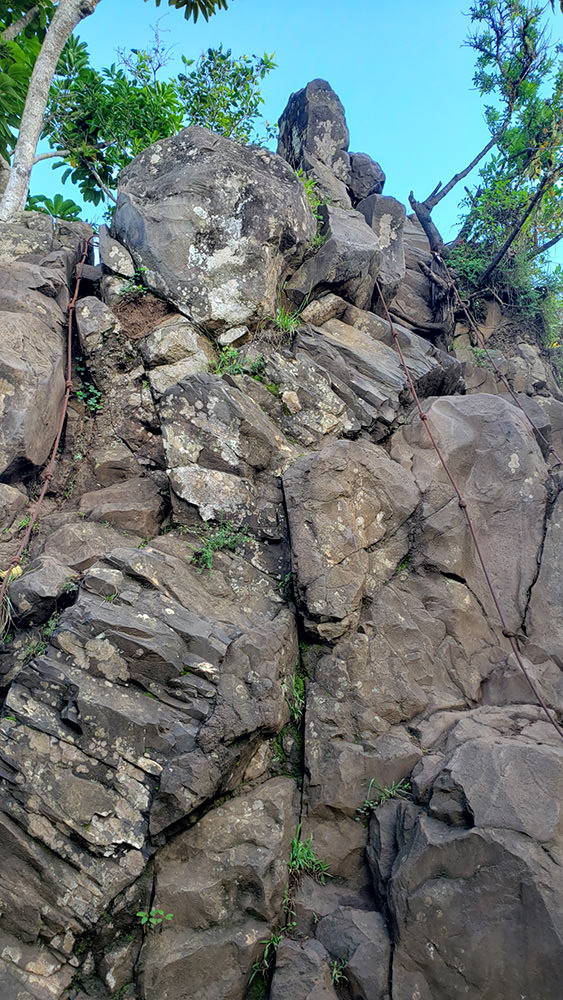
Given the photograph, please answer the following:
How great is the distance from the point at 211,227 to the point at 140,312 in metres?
1.42

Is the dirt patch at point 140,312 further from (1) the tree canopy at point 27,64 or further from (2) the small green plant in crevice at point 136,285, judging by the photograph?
(1) the tree canopy at point 27,64

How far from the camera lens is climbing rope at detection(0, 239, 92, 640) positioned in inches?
201

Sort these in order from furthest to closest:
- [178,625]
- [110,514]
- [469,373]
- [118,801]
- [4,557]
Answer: [469,373]
[110,514]
[4,557]
[178,625]
[118,801]

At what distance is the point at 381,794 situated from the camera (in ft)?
16.7

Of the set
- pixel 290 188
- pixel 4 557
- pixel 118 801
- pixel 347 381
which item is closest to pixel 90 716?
pixel 118 801

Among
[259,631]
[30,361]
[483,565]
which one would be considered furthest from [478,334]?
[259,631]

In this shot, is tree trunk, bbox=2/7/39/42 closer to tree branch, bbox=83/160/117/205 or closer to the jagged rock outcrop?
tree branch, bbox=83/160/117/205

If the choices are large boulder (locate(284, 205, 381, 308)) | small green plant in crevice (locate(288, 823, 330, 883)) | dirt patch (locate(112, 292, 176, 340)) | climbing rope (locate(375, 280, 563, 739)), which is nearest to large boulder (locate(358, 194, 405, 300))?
large boulder (locate(284, 205, 381, 308))

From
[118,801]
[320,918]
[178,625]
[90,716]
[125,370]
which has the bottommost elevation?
[320,918]

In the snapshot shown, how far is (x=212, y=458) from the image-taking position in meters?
6.38

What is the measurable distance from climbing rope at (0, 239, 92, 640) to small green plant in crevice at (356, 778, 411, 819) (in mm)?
3211

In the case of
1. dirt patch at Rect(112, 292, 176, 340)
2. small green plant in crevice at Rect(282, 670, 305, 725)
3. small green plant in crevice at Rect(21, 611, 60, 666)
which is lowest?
small green plant in crevice at Rect(282, 670, 305, 725)

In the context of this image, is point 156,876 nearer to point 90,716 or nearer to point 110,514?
point 90,716

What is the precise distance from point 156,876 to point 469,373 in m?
7.60
